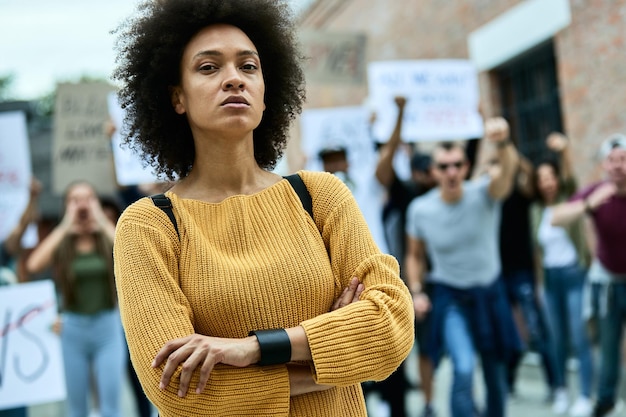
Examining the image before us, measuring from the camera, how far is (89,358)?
577 centimetres

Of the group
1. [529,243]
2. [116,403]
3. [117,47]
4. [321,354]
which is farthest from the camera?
[529,243]

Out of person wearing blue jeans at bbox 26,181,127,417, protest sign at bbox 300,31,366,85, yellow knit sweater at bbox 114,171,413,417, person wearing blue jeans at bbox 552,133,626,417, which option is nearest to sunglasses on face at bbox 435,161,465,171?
person wearing blue jeans at bbox 552,133,626,417

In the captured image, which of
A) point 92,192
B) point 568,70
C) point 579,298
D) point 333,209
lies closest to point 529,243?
point 579,298

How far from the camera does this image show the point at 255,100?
2.21m

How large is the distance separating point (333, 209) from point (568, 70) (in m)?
6.64

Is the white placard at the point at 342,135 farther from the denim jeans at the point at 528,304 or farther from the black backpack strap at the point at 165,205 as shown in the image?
the black backpack strap at the point at 165,205

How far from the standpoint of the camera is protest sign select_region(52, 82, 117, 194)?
7.17 m

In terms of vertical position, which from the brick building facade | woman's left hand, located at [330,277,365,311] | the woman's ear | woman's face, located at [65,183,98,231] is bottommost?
woman's left hand, located at [330,277,365,311]

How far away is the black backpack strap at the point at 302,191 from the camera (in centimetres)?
226

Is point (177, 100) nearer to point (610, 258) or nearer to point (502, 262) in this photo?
point (610, 258)

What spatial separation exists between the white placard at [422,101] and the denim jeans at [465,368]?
2.45m

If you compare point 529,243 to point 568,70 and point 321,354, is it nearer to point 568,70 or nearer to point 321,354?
point 568,70

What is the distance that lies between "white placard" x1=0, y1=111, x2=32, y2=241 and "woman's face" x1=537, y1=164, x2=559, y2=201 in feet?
14.1

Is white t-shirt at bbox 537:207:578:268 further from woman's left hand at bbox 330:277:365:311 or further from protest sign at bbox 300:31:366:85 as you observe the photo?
woman's left hand at bbox 330:277:365:311
